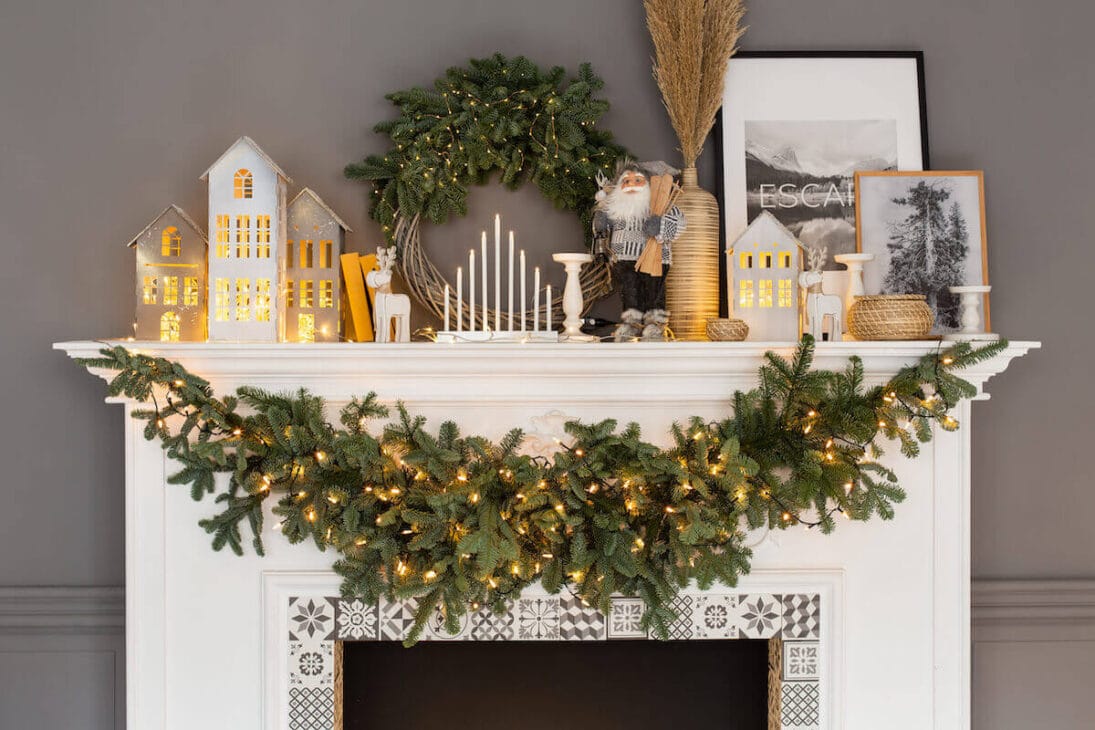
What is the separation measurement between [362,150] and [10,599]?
1198mm

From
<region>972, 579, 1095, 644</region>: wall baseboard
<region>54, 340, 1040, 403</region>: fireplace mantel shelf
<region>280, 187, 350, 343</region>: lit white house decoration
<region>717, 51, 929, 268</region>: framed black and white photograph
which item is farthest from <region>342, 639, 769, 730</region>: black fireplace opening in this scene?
<region>717, 51, 929, 268</region>: framed black and white photograph

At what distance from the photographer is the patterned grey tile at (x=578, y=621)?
1.77 meters

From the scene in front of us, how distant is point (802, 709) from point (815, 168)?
3.53 feet

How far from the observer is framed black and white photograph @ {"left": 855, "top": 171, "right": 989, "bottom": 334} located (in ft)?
6.36

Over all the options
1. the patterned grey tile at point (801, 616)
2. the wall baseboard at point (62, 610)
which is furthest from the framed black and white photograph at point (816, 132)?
the wall baseboard at point (62, 610)


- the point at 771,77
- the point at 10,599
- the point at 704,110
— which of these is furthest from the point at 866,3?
the point at 10,599

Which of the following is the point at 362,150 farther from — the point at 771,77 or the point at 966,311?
the point at 966,311

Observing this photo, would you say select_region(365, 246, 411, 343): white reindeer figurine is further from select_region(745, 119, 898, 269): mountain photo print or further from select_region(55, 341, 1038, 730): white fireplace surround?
select_region(745, 119, 898, 269): mountain photo print

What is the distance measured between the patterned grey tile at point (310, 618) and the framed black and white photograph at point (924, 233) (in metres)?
1.25

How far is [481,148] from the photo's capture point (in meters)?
1.87

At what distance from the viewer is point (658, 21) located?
1842mm

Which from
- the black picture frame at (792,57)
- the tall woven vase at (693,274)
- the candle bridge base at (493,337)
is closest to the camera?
the candle bridge base at (493,337)

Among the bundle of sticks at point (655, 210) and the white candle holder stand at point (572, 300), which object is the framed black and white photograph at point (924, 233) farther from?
the white candle holder stand at point (572, 300)

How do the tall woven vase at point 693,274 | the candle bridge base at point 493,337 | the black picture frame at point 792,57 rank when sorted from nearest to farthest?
the candle bridge base at point 493,337 < the tall woven vase at point 693,274 < the black picture frame at point 792,57
